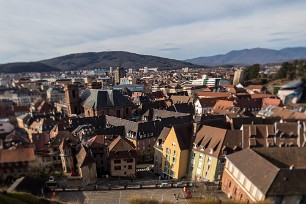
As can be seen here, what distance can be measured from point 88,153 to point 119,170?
561 centimetres

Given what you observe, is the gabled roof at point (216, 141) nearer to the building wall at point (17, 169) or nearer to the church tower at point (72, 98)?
the building wall at point (17, 169)

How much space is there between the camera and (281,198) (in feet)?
82.1

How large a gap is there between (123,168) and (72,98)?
120 ft

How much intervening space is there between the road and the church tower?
3979 cm

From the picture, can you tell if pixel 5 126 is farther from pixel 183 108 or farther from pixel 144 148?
pixel 183 108

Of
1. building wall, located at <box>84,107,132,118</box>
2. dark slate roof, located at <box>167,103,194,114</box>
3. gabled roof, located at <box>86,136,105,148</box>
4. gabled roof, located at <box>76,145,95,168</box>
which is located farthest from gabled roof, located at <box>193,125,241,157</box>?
building wall, located at <box>84,107,132,118</box>

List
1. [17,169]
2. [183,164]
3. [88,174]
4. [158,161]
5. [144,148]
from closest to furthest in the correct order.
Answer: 1. [17,169]
2. [88,174]
3. [183,164]
4. [158,161]
5. [144,148]

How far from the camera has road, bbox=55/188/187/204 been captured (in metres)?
30.9

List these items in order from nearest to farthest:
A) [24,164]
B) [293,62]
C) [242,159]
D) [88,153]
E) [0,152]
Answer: [0,152]
[293,62]
[24,164]
[242,159]
[88,153]

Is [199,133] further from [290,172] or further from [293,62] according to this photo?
[293,62]

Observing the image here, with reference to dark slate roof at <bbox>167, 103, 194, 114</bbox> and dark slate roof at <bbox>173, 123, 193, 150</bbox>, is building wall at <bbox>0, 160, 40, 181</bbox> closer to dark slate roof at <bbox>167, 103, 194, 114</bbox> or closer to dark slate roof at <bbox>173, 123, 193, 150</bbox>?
dark slate roof at <bbox>173, 123, 193, 150</bbox>

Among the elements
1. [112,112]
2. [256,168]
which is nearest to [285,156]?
[256,168]

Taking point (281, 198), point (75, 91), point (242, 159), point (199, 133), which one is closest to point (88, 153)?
point (199, 133)

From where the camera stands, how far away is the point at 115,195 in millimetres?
32312
